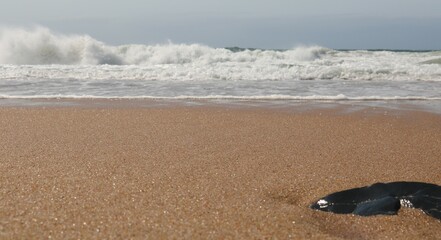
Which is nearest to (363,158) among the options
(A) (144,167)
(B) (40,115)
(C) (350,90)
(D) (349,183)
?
(D) (349,183)

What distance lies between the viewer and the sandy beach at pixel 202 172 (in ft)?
6.86

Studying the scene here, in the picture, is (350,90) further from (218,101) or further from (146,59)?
(146,59)

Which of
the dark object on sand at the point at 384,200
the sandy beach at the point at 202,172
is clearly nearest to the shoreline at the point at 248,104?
the sandy beach at the point at 202,172

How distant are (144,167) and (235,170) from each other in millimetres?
536

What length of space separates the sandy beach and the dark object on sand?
0.05 m

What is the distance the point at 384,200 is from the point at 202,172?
109cm

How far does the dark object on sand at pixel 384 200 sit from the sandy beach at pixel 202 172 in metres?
0.05

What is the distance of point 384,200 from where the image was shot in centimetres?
234

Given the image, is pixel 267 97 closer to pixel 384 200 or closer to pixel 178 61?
pixel 384 200

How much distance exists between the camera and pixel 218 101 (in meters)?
7.70

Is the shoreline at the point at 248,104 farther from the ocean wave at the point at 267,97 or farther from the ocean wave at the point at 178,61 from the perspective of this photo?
the ocean wave at the point at 178,61

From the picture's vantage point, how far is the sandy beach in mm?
2090

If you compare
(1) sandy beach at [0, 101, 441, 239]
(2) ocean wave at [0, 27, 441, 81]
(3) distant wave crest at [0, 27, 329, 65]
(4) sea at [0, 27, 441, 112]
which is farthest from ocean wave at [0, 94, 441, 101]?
→ (3) distant wave crest at [0, 27, 329, 65]

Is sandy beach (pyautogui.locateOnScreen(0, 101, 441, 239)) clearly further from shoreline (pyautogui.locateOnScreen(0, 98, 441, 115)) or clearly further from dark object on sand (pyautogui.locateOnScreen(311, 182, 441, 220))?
shoreline (pyautogui.locateOnScreen(0, 98, 441, 115))
